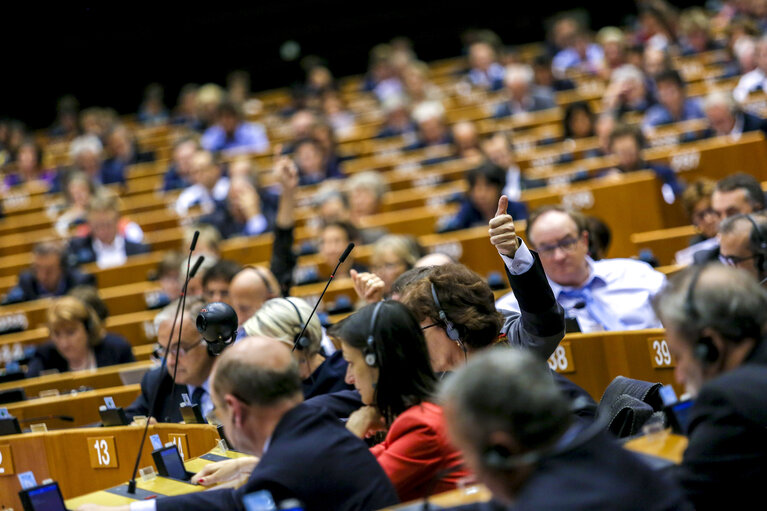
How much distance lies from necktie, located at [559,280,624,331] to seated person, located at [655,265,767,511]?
2530mm

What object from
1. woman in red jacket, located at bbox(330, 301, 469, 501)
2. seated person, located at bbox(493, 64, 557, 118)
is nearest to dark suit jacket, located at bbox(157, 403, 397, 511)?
woman in red jacket, located at bbox(330, 301, 469, 501)

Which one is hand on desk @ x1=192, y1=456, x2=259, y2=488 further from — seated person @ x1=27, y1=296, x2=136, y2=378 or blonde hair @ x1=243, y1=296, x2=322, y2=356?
seated person @ x1=27, y1=296, x2=136, y2=378

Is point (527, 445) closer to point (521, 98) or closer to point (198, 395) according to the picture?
point (198, 395)

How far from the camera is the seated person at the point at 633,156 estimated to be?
22.0 feet

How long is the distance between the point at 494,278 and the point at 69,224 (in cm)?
540

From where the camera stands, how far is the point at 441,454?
263 cm

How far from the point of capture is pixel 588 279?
4637 mm

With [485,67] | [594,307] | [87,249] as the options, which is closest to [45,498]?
[594,307]

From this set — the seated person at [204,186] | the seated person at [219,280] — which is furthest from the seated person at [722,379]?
the seated person at [204,186]

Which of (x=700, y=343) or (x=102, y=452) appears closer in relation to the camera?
(x=700, y=343)

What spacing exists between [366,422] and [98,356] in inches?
137

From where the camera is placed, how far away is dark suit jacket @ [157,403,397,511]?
2.30 m

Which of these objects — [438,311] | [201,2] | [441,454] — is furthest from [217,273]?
[201,2]

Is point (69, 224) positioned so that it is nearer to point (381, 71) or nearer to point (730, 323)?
point (381, 71)
